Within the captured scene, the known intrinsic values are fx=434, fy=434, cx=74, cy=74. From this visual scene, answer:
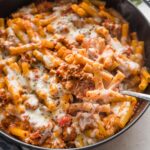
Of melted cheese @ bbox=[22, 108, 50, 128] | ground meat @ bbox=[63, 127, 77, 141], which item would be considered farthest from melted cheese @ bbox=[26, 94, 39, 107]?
ground meat @ bbox=[63, 127, 77, 141]

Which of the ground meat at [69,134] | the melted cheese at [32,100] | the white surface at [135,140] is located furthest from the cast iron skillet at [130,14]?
the melted cheese at [32,100]

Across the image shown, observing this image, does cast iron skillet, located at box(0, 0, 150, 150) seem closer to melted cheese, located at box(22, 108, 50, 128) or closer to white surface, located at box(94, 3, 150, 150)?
white surface, located at box(94, 3, 150, 150)

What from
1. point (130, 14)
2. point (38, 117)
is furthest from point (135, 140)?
point (130, 14)

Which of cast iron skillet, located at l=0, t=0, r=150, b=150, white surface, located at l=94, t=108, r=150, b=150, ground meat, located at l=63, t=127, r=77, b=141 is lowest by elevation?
white surface, located at l=94, t=108, r=150, b=150

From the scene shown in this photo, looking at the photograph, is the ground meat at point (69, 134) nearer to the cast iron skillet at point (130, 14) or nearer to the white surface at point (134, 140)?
the white surface at point (134, 140)

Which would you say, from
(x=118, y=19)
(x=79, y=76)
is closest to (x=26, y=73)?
(x=79, y=76)

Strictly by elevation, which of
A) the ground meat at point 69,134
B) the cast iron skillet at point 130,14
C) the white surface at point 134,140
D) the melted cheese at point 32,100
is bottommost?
the white surface at point 134,140

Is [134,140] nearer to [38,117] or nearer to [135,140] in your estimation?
[135,140]

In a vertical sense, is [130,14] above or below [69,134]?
above
